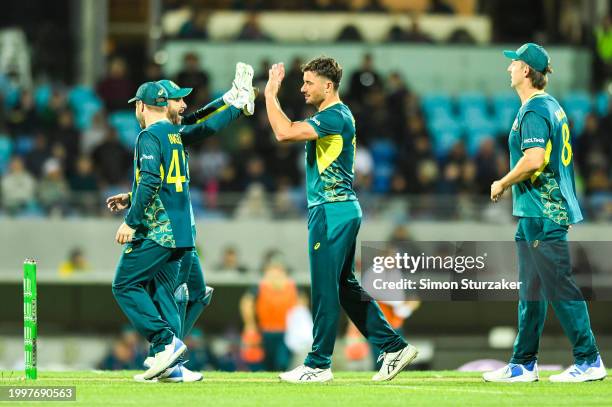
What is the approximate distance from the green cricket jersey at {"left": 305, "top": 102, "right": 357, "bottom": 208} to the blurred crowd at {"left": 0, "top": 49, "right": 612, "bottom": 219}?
901 cm

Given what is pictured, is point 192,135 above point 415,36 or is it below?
below

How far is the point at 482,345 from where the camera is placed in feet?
47.2

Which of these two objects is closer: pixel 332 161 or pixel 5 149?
pixel 332 161

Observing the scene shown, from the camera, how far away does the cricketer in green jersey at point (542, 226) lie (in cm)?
912

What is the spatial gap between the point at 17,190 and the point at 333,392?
10.6 metres

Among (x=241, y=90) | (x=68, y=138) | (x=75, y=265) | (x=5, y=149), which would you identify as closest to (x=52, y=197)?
(x=75, y=265)

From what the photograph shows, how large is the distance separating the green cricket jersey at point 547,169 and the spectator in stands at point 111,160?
33.6 feet

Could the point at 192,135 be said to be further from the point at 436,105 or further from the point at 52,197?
the point at 436,105

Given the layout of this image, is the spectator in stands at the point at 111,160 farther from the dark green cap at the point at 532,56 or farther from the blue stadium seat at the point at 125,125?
the dark green cap at the point at 532,56

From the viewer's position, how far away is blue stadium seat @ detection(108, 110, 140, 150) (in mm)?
20219

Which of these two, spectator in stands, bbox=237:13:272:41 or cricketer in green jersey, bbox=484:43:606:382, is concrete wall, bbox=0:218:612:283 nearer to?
spectator in stands, bbox=237:13:272:41

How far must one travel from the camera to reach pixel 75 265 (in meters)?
18.1

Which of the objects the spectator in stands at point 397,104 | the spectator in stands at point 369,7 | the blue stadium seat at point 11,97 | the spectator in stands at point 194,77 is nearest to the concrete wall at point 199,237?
the spectator in stands at point 397,104

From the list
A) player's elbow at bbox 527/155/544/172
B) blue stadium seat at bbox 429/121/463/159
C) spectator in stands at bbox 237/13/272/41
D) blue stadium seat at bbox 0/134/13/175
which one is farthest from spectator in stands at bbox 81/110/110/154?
player's elbow at bbox 527/155/544/172
